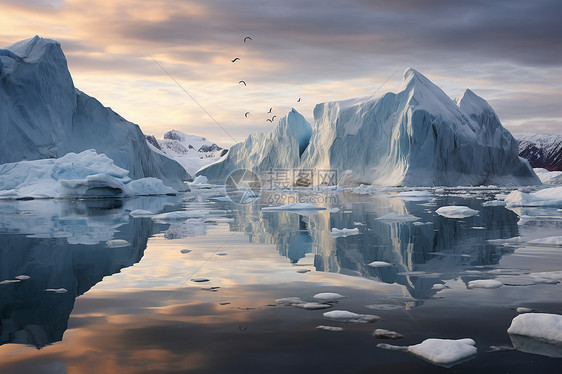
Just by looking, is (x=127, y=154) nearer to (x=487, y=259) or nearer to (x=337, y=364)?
(x=487, y=259)

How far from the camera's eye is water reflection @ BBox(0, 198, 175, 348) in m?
3.26

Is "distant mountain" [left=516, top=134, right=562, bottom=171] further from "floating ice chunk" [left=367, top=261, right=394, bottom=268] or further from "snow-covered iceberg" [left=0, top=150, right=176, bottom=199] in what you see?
"floating ice chunk" [left=367, top=261, right=394, bottom=268]

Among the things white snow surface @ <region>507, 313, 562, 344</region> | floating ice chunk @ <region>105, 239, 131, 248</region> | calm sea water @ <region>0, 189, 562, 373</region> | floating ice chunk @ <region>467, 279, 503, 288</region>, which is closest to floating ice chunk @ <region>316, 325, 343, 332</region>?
calm sea water @ <region>0, 189, 562, 373</region>

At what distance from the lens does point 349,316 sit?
3365 mm

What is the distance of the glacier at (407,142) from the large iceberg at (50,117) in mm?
19062

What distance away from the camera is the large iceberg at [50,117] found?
28.0 meters

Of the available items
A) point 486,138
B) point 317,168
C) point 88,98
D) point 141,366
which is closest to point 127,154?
point 88,98

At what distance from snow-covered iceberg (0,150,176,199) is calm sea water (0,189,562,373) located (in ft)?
53.9

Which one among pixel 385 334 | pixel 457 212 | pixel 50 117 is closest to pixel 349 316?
pixel 385 334

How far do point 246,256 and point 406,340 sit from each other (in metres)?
3.57

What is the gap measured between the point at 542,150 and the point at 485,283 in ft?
582

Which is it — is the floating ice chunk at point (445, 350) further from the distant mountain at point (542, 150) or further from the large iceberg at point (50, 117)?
the distant mountain at point (542, 150)

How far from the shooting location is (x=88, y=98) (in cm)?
3209

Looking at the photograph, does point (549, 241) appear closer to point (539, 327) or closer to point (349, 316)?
point (539, 327)
